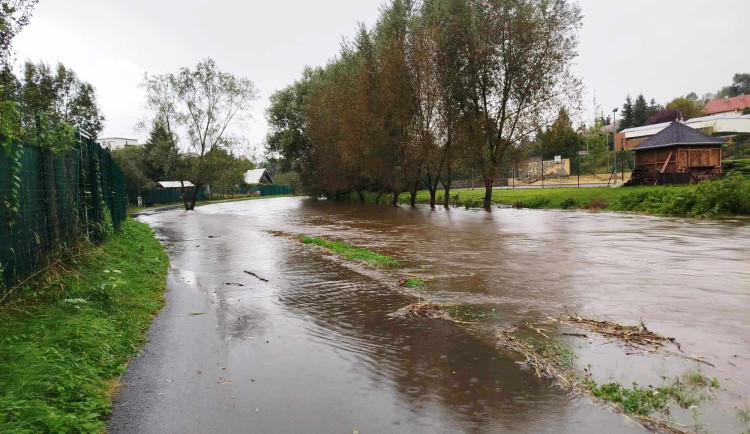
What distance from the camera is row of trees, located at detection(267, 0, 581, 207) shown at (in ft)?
99.4

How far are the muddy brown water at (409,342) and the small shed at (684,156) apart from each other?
61.7 ft

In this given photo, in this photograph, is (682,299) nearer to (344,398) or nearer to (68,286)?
(344,398)

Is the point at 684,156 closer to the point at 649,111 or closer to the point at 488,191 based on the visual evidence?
the point at 488,191

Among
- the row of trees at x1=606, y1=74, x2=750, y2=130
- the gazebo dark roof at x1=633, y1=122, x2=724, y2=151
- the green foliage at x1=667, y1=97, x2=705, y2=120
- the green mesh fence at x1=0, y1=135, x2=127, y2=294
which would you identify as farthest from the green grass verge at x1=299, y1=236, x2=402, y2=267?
the green foliage at x1=667, y1=97, x2=705, y2=120

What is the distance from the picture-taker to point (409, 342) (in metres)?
5.57

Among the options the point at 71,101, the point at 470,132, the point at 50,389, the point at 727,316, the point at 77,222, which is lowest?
the point at 727,316

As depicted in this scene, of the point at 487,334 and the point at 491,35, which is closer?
the point at 487,334

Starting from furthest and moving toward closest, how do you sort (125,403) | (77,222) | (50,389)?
(77,222) < (125,403) < (50,389)

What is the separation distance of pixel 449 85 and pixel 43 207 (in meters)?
29.0

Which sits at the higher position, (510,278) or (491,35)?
(491,35)

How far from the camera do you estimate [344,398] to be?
13.5ft

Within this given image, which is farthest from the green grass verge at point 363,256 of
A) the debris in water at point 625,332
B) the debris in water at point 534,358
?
the debris in water at point 534,358

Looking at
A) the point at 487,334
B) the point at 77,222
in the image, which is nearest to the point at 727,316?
the point at 487,334

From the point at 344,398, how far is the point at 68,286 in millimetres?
4575
